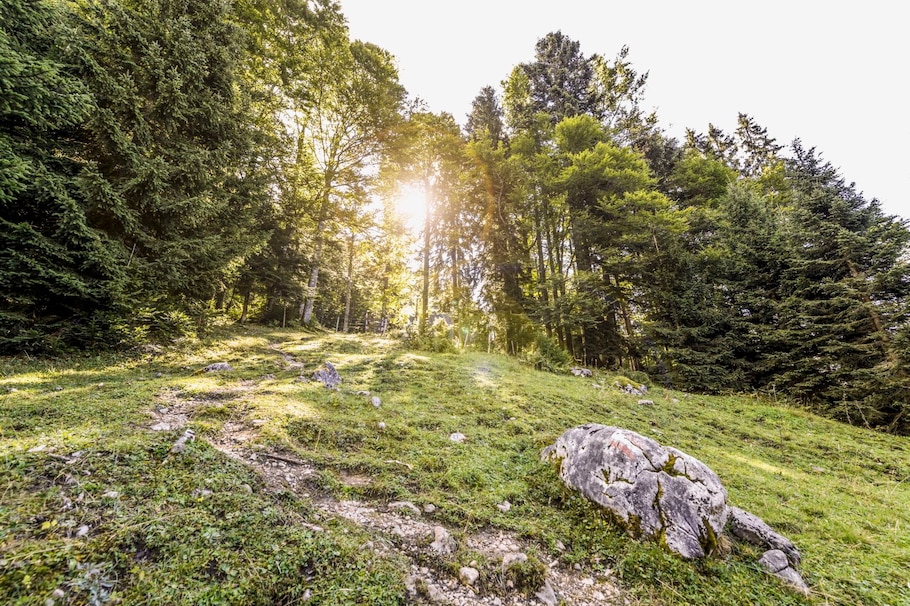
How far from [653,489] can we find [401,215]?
18.9 metres

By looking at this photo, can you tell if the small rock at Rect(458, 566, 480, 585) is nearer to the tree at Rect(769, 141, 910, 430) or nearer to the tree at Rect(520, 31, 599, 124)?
the tree at Rect(769, 141, 910, 430)

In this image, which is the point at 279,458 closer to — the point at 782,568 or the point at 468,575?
the point at 468,575

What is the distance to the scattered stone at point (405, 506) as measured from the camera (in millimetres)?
3541

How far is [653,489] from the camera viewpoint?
12.0ft

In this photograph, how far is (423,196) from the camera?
62.0 ft

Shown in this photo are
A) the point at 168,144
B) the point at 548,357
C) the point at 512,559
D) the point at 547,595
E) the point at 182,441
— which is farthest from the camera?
the point at 548,357

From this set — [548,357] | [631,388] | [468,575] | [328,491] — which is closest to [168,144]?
[328,491]

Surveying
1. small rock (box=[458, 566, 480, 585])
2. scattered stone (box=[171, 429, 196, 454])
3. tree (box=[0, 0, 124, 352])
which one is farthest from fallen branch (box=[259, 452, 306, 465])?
tree (box=[0, 0, 124, 352])

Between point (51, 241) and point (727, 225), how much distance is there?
70.5ft

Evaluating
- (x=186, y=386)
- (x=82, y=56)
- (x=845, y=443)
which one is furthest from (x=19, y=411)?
(x=845, y=443)

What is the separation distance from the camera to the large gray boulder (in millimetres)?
3398

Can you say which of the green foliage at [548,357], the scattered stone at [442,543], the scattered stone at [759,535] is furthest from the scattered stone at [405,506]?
the green foliage at [548,357]

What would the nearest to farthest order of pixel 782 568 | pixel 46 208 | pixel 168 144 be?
pixel 782 568 < pixel 46 208 < pixel 168 144

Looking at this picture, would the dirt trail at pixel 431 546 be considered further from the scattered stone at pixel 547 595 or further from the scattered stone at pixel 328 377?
the scattered stone at pixel 328 377
